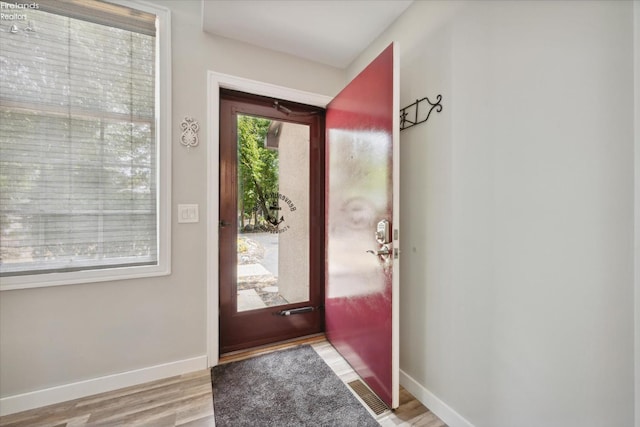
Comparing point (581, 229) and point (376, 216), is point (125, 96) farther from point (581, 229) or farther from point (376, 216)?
point (581, 229)

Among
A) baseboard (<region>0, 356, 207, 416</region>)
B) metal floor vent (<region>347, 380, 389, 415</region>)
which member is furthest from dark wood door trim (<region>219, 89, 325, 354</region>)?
metal floor vent (<region>347, 380, 389, 415</region>)

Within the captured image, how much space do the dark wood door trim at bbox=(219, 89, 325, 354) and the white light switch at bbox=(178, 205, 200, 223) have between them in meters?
0.22

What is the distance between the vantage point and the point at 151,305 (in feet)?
5.89

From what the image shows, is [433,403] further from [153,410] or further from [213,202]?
[213,202]

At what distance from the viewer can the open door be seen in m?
1.50

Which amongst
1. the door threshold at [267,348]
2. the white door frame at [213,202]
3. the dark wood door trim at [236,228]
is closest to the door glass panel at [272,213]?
the dark wood door trim at [236,228]

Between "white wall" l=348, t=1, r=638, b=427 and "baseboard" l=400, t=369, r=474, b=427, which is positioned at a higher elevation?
"white wall" l=348, t=1, r=638, b=427

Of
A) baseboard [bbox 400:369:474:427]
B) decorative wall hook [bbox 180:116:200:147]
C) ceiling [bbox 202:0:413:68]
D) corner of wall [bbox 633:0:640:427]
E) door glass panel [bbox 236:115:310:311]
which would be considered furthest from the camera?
door glass panel [bbox 236:115:310:311]

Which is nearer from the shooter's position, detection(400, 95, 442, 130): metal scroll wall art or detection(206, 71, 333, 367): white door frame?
detection(400, 95, 442, 130): metal scroll wall art

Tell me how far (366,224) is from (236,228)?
1077mm

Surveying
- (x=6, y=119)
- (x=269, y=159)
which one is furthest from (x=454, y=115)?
(x=6, y=119)

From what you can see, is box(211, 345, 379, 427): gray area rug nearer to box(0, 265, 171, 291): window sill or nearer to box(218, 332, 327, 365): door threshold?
box(218, 332, 327, 365): door threshold

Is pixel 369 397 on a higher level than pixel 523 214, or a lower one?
lower

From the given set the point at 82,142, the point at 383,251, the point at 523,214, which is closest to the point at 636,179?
the point at 523,214
